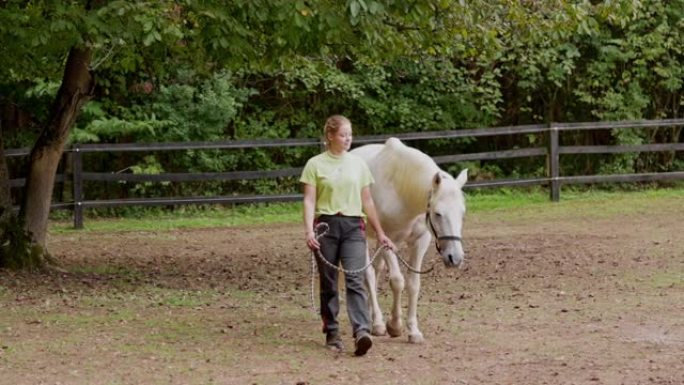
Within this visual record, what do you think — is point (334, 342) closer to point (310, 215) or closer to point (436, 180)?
point (310, 215)

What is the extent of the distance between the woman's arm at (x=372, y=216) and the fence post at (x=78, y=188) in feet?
32.5

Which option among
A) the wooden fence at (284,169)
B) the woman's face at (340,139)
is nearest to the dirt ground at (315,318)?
the woman's face at (340,139)

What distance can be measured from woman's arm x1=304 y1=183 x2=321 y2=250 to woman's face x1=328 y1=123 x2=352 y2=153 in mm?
295

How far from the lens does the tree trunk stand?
12.0 meters

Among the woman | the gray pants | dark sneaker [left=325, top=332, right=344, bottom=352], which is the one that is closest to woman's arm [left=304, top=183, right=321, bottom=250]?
the woman

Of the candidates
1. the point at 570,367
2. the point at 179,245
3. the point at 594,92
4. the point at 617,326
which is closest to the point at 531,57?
the point at 594,92

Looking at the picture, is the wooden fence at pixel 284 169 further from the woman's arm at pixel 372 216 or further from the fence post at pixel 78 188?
the woman's arm at pixel 372 216

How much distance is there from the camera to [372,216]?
26.2 ft

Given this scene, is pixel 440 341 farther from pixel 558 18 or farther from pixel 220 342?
pixel 558 18

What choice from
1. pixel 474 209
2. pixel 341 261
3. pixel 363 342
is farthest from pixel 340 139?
→ pixel 474 209

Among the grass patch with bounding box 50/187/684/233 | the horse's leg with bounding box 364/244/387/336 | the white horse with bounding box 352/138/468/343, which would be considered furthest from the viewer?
the grass patch with bounding box 50/187/684/233

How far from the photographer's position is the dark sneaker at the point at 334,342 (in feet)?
25.8

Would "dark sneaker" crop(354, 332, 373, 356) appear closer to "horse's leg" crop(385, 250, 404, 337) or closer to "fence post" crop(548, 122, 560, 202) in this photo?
"horse's leg" crop(385, 250, 404, 337)

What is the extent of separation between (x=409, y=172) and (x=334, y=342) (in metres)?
1.36
